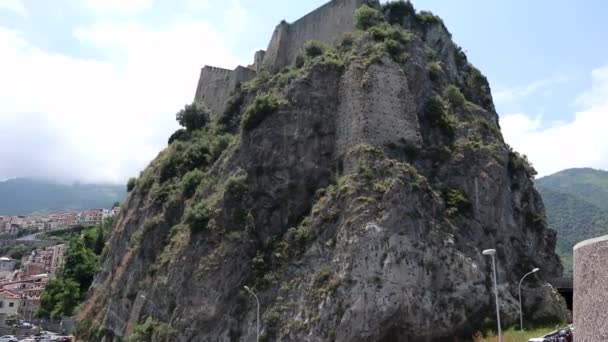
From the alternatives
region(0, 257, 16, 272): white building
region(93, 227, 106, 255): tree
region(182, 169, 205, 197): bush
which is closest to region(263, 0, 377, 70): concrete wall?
region(182, 169, 205, 197): bush

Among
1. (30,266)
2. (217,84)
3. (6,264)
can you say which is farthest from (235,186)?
(6,264)

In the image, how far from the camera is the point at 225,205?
1710 inches

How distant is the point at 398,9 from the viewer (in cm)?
5659

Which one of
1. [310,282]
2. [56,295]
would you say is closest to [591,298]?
[310,282]

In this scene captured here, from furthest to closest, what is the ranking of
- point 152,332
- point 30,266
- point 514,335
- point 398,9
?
point 30,266 < point 398,9 < point 152,332 < point 514,335

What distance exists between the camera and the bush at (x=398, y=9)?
2221 inches

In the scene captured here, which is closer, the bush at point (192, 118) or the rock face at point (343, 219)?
the rock face at point (343, 219)

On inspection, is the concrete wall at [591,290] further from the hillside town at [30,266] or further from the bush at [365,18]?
the hillside town at [30,266]

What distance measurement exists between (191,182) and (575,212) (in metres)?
107

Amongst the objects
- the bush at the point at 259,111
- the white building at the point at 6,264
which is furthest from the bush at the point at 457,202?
the white building at the point at 6,264

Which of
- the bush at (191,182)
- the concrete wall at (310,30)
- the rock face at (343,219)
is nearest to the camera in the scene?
the rock face at (343,219)

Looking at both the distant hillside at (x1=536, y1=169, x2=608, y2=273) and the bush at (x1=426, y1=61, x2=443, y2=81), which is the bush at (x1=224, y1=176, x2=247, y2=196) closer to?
the bush at (x1=426, y1=61, x2=443, y2=81)

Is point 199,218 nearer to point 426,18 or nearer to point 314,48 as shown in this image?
point 314,48

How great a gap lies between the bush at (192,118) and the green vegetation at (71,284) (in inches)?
768
